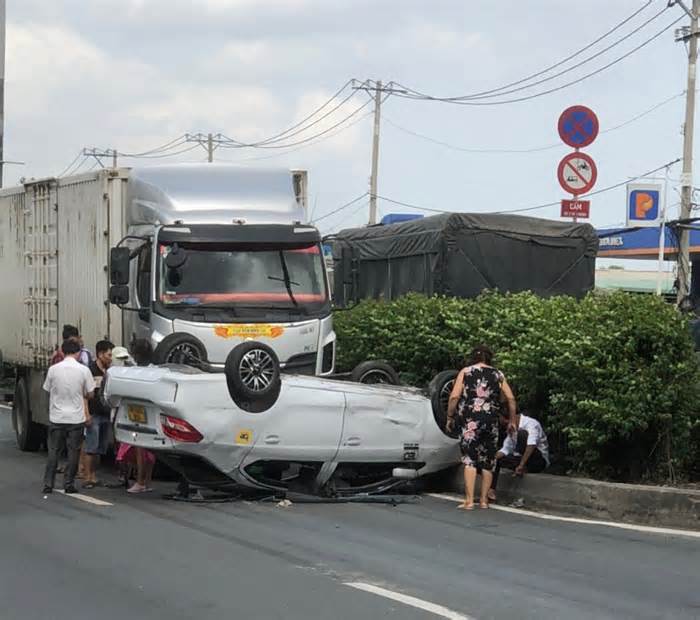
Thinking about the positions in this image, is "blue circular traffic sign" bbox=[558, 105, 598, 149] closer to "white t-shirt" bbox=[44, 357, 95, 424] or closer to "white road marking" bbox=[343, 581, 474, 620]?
"white t-shirt" bbox=[44, 357, 95, 424]

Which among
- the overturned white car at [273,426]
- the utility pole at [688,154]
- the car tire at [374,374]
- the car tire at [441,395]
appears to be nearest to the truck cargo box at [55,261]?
the overturned white car at [273,426]

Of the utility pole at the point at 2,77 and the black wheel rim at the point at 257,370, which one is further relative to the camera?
the utility pole at the point at 2,77

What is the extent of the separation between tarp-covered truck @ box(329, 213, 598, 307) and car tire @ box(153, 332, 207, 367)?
678cm

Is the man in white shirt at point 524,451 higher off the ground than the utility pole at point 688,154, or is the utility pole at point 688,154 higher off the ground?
the utility pole at point 688,154

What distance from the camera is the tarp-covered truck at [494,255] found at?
760 inches

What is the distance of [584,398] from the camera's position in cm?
1217

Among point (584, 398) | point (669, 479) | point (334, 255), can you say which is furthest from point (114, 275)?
point (669, 479)

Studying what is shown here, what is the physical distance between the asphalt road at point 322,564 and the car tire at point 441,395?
0.86m

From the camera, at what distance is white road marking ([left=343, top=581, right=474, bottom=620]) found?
7434mm

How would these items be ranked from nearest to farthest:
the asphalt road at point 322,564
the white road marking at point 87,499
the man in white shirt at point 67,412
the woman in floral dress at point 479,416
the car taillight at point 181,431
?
the asphalt road at point 322,564 < the car taillight at point 181,431 < the woman in floral dress at point 479,416 < the white road marking at point 87,499 < the man in white shirt at point 67,412

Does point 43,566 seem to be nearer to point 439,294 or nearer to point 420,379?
point 420,379

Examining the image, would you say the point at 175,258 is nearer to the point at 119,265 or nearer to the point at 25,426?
the point at 119,265

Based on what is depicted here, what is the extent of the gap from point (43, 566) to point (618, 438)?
575 cm

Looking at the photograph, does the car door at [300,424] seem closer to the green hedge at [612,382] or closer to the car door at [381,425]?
the car door at [381,425]
